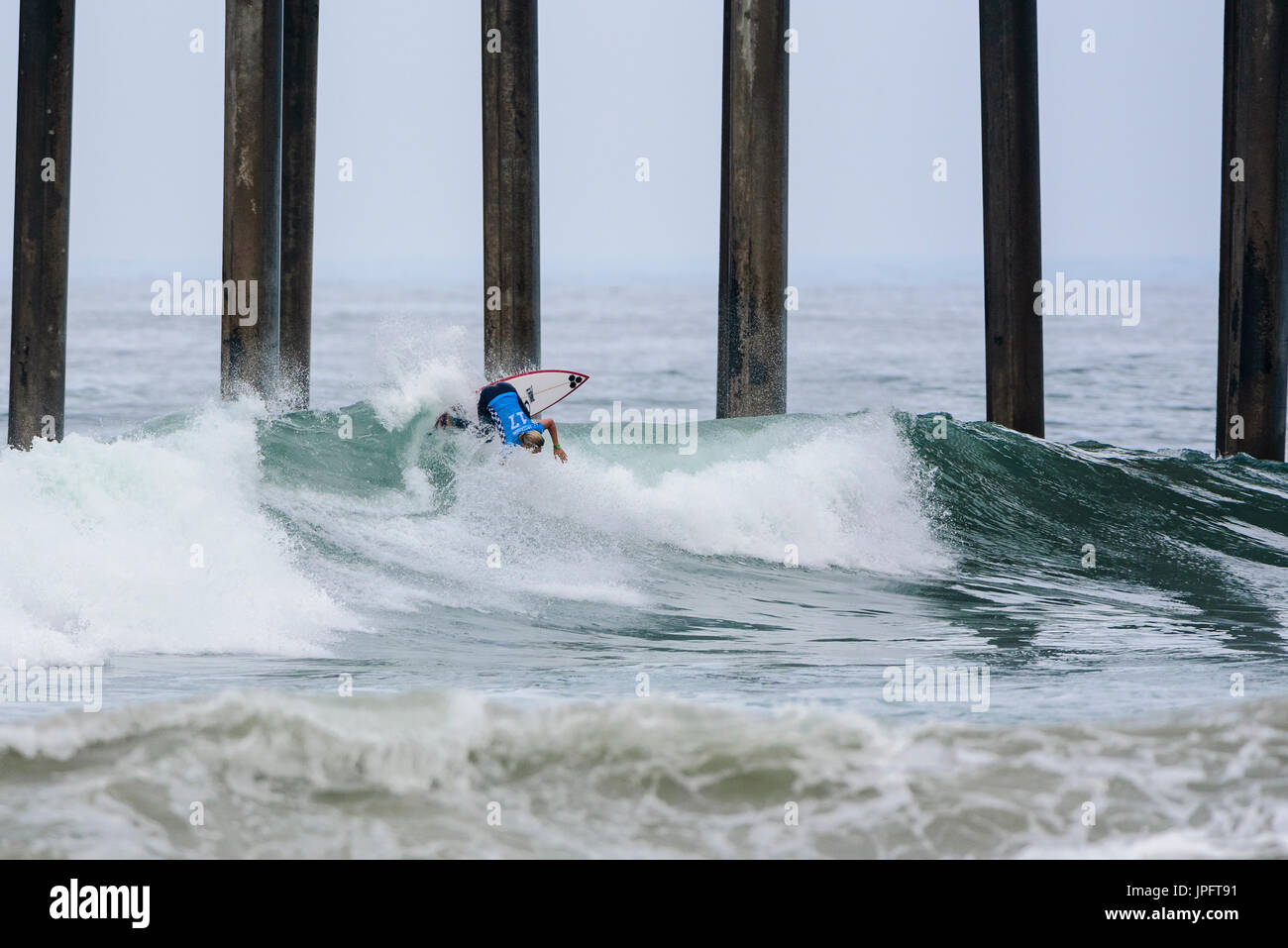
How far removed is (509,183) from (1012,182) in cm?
354

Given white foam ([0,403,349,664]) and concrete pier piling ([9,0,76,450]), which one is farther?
concrete pier piling ([9,0,76,450])

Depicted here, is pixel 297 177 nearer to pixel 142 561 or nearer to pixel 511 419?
pixel 511 419

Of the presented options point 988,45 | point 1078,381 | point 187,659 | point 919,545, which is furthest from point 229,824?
point 1078,381

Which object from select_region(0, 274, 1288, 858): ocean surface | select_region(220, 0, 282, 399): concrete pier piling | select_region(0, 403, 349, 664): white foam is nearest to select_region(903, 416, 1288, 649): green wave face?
select_region(0, 274, 1288, 858): ocean surface

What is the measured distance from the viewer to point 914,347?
1275 inches

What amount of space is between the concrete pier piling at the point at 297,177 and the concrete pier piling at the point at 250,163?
1.68m

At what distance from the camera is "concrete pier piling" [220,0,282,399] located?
977 cm

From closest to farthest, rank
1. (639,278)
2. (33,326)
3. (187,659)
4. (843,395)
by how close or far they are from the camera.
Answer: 1. (187,659)
2. (33,326)
3. (843,395)
4. (639,278)

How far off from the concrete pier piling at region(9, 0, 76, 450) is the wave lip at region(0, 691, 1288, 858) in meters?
6.20

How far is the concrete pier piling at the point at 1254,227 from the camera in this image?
923 centimetres

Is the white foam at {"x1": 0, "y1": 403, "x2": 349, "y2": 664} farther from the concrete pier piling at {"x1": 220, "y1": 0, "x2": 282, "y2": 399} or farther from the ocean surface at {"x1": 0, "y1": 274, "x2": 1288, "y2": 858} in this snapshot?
the concrete pier piling at {"x1": 220, "y1": 0, "x2": 282, "y2": 399}
